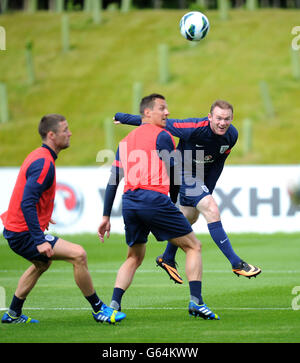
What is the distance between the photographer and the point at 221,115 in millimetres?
10031

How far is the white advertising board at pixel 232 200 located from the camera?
1908 centimetres

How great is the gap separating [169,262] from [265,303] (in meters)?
1.30

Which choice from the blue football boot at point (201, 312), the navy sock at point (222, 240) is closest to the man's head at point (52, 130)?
the blue football boot at point (201, 312)

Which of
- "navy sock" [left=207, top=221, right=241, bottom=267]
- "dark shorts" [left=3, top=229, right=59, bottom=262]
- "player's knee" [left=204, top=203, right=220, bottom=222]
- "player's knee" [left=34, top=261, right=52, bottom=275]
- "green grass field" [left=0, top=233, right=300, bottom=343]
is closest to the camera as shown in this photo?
"green grass field" [left=0, top=233, right=300, bottom=343]

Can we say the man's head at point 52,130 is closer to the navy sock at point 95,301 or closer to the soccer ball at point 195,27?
the navy sock at point 95,301

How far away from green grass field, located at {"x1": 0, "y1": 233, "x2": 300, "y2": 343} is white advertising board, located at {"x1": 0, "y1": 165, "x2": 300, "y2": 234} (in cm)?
277

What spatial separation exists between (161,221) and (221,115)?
2.09 metres

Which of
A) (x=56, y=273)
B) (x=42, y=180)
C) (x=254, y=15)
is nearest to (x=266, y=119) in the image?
(x=254, y=15)

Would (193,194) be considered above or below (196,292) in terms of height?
above

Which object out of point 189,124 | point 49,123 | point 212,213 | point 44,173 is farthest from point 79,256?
point 189,124

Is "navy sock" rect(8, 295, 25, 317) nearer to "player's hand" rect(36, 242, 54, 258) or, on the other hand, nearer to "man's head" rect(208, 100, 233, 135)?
"player's hand" rect(36, 242, 54, 258)

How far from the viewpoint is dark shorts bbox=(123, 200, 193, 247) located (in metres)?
8.52

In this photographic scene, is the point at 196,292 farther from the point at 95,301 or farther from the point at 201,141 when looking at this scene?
the point at 201,141

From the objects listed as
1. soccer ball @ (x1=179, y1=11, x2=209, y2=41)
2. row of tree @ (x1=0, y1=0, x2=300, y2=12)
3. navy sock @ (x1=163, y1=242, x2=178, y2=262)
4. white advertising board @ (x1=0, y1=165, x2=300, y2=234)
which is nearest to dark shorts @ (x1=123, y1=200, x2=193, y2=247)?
navy sock @ (x1=163, y1=242, x2=178, y2=262)
